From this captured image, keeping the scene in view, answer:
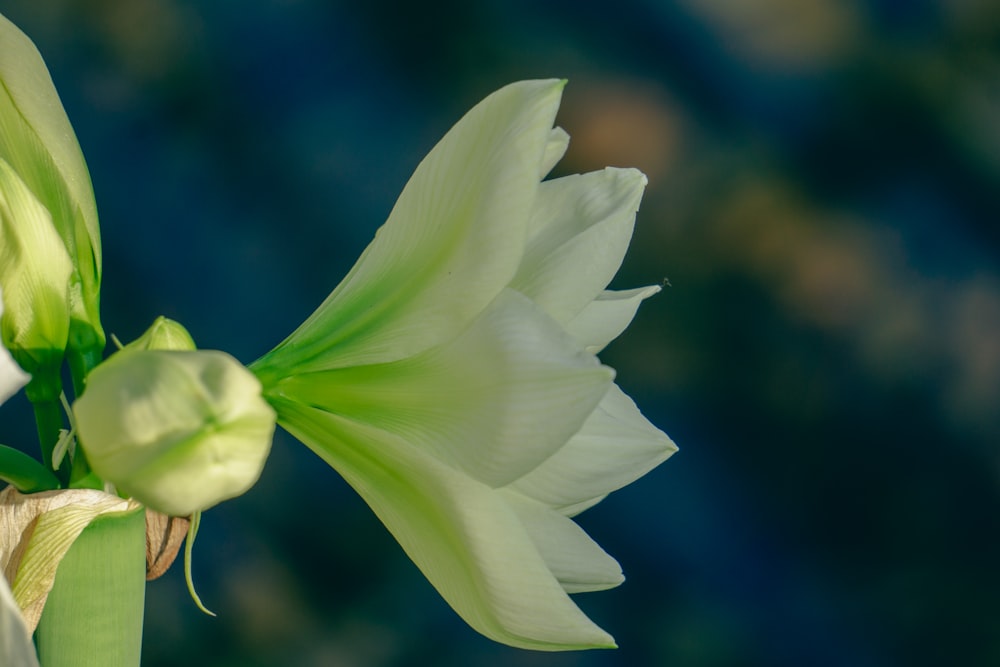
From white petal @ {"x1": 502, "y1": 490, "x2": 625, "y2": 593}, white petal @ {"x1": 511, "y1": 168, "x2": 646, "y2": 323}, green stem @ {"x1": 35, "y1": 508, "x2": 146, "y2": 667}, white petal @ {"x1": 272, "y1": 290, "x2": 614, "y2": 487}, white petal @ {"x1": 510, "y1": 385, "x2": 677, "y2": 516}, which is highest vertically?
white petal @ {"x1": 511, "y1": 168, "x2": 646, "y2": 323}

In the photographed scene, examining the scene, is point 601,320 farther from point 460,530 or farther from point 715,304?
point 715,304

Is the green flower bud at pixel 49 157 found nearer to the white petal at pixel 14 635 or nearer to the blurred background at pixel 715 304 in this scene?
the white petal at pixel 14 635

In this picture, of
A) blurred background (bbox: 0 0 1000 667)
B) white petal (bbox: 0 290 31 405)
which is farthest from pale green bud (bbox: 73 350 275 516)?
blurred background (bbox: 0 0 1000 667)

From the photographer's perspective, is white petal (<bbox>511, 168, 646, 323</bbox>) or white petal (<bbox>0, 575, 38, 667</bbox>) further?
white petal (<bbox>511, 168, 646, 323</bbox>)

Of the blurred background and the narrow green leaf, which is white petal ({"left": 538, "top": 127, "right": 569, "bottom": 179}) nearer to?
the narrow green leaf

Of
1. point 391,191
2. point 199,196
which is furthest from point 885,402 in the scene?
point 199,196

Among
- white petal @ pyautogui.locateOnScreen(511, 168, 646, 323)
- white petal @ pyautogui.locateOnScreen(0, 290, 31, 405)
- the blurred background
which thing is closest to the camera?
white petal @ pyautogui.locateOnScreen(0, 290, 31, 405)

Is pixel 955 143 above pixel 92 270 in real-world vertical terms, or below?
above

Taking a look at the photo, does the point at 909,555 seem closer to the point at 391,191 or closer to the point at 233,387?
the point at 391,191
